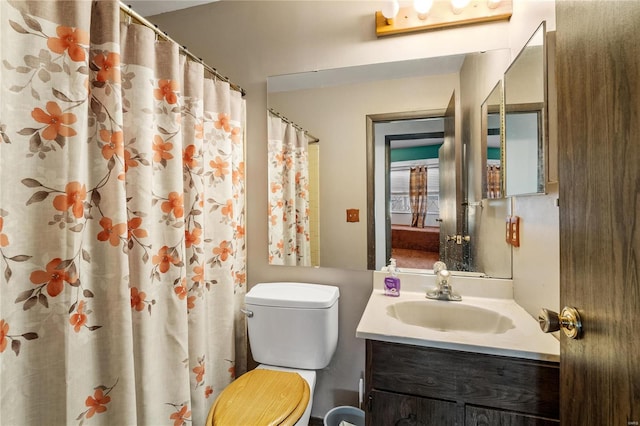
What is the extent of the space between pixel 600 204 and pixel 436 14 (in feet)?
4.17

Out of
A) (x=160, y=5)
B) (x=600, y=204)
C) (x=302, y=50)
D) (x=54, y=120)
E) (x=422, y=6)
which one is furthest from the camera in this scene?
(x=160, y=5)

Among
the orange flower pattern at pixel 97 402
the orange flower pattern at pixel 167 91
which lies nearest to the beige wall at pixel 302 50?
the orange flower pattern at pixel 167 91

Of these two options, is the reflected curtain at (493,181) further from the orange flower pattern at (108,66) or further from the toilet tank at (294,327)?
the orange flower pattern at (108,66)

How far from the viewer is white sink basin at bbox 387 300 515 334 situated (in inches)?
49.2

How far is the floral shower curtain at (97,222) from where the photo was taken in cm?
76

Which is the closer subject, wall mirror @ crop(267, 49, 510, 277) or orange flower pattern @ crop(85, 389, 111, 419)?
orange flower pattern @ crop(85, 389, 111, 419)

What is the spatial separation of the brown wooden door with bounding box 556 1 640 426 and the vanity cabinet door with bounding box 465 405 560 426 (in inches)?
8.8

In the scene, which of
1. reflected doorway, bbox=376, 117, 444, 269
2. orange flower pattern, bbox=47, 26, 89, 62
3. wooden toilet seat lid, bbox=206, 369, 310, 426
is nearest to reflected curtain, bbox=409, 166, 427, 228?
reflected doorway, bbox=376, 117, 444, 269

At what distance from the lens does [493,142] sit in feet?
4.25

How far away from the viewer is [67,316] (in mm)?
823

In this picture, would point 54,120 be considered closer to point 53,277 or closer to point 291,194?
point 53,277

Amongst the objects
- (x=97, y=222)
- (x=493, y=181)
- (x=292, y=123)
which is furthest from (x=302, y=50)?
(x=97, y=222)

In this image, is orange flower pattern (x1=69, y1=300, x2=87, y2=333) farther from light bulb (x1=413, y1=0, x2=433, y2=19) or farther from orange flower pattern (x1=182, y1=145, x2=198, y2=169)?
light bulb (x1=413, y1=0, x2=433, y2=19)

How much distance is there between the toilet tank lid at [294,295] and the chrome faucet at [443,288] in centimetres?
48
